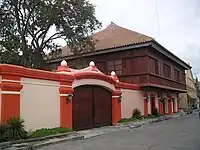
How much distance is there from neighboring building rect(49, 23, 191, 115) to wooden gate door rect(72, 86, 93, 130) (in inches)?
311

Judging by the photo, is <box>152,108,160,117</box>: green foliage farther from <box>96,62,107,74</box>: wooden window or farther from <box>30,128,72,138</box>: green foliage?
<box>30,128,72,138</box>: green foliage

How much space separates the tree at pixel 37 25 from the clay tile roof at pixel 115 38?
2800 millimetres

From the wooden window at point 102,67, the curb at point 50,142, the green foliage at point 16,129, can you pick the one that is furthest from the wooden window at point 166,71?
the green foliage at point 16,129

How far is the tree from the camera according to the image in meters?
21.2

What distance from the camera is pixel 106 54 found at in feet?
84.4

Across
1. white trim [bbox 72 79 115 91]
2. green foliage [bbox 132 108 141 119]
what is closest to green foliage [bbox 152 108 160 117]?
green foliage [bbox 132 108 141 119]

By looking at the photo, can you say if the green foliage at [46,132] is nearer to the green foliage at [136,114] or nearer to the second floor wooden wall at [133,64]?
the green foliage at [136,114]

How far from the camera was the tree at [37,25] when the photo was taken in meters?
21.2

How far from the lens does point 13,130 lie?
1099 cm

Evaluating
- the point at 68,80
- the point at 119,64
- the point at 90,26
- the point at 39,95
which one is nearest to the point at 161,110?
the point at 119,64

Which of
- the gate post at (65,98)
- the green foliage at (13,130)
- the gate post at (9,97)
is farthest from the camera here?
the gate post at (65,98)

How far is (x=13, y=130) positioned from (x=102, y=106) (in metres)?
8.25

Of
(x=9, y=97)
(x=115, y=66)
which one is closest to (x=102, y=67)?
(x=115, y=66)

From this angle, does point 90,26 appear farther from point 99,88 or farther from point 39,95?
point 39,95
